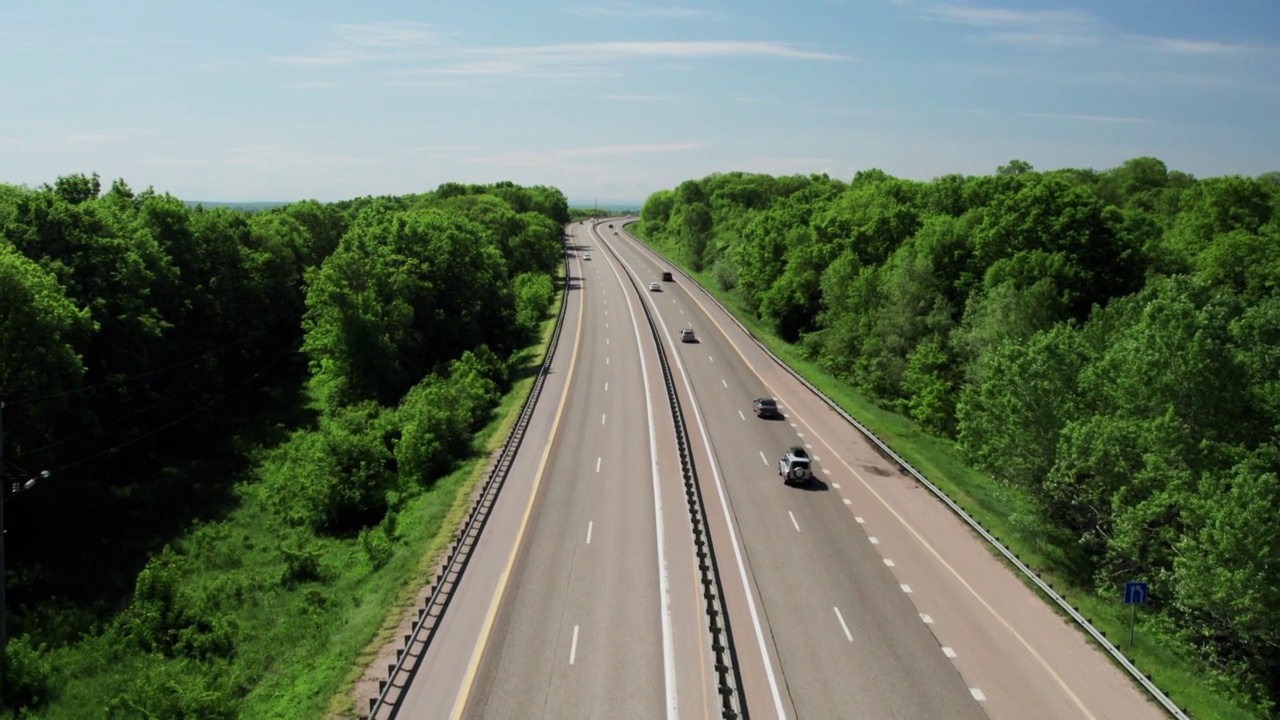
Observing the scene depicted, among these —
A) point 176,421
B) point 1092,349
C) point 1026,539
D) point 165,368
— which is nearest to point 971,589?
point 1026,539

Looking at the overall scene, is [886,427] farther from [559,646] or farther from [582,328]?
[582,328]

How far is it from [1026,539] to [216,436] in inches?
1960

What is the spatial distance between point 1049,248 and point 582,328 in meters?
43.4

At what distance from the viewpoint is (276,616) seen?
30.0 m

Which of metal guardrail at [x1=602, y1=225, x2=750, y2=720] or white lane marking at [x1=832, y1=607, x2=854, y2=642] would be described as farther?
white lane marking at [x1=832, y1=607, x2=854, y2=642]

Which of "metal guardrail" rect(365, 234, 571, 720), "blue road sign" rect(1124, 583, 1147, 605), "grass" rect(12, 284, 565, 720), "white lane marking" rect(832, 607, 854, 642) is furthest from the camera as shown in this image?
"white lane marking" rect(832, 607, 854, 642)

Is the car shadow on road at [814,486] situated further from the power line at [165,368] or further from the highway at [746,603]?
the power line at [165,368]

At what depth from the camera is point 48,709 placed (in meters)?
24.0

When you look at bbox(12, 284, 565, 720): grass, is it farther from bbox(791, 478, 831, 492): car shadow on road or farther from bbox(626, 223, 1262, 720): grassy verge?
bbox(626, 223, 1262, 720): grassy verge


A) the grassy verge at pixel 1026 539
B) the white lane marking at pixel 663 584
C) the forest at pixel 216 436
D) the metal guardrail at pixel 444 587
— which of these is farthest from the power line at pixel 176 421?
the grassy verge at pixel 1026 539

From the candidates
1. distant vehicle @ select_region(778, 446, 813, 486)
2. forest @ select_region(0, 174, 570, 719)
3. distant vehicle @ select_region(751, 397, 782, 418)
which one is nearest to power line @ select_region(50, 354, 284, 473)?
forest @ select_region(0, 174, 570, 719)

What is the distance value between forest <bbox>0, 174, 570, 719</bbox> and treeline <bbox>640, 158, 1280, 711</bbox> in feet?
83.9

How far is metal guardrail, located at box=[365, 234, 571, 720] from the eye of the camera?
20.7 metres

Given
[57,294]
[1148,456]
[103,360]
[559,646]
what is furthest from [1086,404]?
[103,360]
